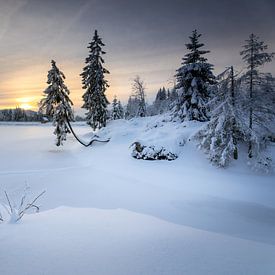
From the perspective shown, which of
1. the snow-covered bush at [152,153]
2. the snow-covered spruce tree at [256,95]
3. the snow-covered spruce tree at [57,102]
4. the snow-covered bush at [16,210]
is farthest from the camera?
the snow-covered spruce tree at [57,102]

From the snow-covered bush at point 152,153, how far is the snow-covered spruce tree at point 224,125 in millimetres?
3360

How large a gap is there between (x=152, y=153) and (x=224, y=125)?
6259mm

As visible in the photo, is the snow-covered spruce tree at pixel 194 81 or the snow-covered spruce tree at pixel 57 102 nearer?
the snow-covered spruce tree at pixel 194 81

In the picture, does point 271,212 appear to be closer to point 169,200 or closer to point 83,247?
point 169,200

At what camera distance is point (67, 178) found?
1577cm

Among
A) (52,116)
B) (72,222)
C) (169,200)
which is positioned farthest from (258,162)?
(52,116)

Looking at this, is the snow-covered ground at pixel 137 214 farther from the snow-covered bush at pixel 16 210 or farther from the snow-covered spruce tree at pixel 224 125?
the snow-covered spruce tree at pixel 224 125

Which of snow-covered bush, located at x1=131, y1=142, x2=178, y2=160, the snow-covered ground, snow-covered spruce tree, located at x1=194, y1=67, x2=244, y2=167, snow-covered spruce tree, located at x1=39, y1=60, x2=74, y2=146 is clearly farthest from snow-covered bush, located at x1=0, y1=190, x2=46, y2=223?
snow-covered spruce tree, located at x1=39, y1=60, x2=74, y2=146

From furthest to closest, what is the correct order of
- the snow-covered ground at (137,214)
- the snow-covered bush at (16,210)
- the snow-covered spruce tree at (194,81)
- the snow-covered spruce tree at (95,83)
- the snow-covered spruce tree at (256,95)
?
1. the snow-covered spruce tree at (95,83)
2. the snow-covered spruce tree at (194,81)
3. the snow-covered spruce tree at (256,95)
4. the snow-covered bush at (16,210)
5. the snow-covered ground at (137,214)

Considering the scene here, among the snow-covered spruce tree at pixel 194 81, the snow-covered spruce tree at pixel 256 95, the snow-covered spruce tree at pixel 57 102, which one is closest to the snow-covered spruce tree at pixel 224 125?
the snow-covered spruce tree at pixel 256 95

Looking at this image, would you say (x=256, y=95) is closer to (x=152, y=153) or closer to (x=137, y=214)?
(x=152, y=153)

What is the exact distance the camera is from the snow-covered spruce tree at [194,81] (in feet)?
70.7

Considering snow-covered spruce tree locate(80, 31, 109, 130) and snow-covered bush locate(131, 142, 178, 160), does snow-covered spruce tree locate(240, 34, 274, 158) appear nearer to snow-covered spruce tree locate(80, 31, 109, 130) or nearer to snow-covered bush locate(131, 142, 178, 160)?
snow-covered bush locate(131, 142, 178, 160)

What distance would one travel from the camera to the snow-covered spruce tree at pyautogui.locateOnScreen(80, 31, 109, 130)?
29.8 m
